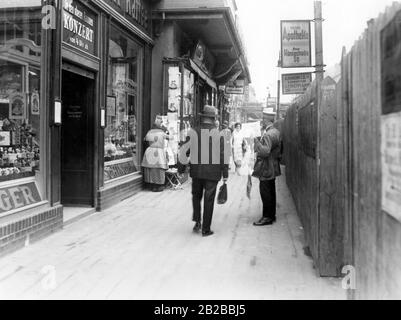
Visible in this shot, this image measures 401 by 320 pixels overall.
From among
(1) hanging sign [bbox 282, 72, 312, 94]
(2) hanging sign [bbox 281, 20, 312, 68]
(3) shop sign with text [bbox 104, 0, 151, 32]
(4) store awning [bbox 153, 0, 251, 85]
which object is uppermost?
(4) store awning [bbox 153, 0, 251, 85]

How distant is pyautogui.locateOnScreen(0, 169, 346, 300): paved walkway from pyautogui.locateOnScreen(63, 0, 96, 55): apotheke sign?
9.16 ft

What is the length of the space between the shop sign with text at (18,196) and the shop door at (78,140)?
2.04 metres

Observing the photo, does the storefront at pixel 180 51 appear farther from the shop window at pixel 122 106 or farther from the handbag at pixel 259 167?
the handbag at pixel 259 167

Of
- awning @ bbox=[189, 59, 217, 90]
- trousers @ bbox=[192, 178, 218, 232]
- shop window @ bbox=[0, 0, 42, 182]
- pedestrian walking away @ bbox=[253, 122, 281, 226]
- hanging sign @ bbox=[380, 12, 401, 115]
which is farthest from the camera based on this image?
awning @ bbox=[189, 59, 217, 90]

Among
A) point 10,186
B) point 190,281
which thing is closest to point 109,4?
point 10,186

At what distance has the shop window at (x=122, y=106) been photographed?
9320 mm

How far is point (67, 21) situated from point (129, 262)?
12.8 feet

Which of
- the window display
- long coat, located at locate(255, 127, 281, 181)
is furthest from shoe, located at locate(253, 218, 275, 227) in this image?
the window display

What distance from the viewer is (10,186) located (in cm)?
588

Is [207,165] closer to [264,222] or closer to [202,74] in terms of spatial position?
Answer: [264,222]

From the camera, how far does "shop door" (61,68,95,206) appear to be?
839 cm

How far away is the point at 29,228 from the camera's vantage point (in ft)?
19.5

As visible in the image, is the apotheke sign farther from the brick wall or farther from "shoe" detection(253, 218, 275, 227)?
"shoe" detection(253, 218, 275, 227)
